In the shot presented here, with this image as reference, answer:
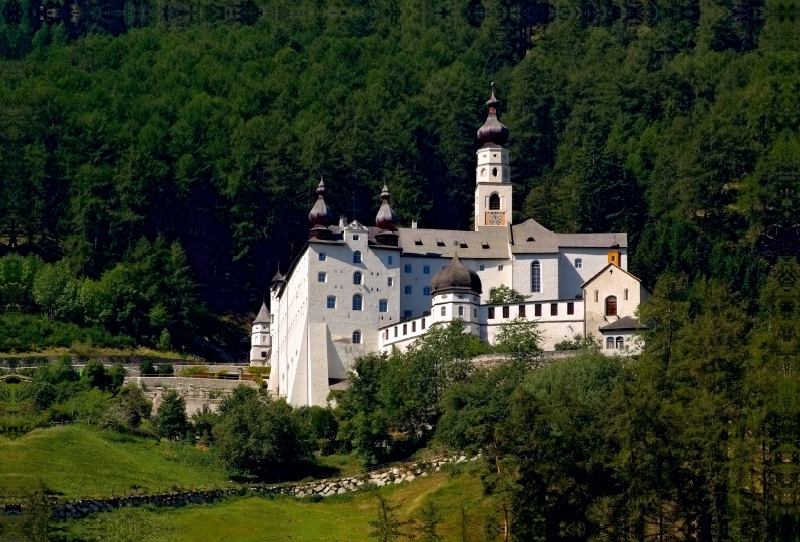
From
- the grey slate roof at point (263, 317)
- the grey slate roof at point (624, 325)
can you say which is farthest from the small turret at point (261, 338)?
the grey slate roof at point (624, 325)

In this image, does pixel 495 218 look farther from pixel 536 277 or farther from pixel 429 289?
pixel 429 289

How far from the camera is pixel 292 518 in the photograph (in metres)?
63.8

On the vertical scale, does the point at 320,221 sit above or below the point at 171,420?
above

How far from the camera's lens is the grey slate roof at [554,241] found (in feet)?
293

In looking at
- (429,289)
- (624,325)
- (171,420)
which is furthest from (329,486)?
(429,289)

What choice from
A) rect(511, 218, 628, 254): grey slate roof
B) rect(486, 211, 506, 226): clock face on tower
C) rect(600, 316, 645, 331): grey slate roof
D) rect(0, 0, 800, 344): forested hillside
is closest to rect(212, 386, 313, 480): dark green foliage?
rect(600, 316, 645, 331): grey slate roof

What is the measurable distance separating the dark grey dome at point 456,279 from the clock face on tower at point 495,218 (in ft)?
31.2

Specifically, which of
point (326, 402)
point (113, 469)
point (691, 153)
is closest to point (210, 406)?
point (326, 402)

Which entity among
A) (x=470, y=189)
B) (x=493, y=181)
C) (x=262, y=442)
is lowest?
(x=262, y=442)

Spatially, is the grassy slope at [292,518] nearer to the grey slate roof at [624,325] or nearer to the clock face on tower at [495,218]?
the grey slate roof at [624,325]

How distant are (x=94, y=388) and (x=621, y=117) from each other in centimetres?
4989

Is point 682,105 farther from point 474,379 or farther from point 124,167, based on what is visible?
point 474,379

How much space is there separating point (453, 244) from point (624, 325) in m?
12.7

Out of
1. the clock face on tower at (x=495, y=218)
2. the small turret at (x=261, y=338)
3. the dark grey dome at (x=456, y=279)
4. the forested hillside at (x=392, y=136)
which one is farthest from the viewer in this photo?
the forested hillside at (x=392, y=136)
